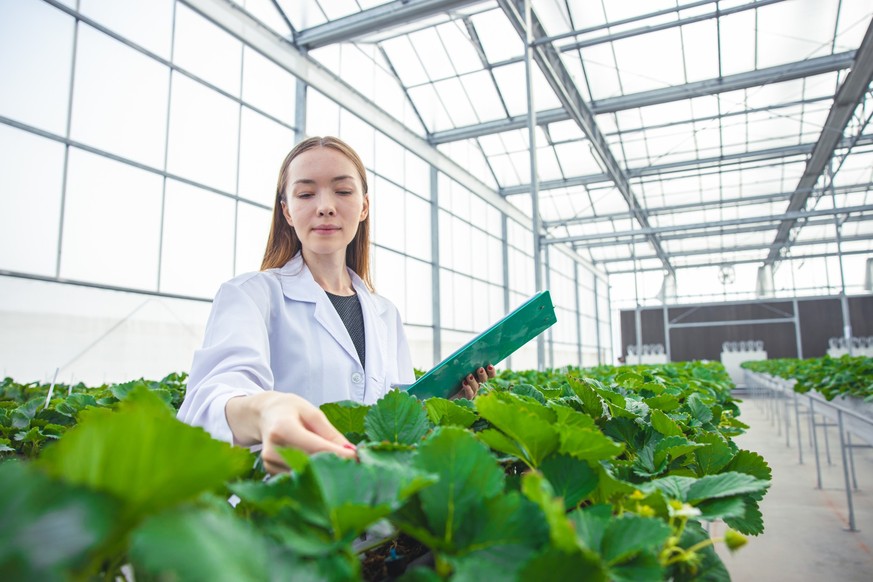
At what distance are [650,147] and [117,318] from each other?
1302 cm

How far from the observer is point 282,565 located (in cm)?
28

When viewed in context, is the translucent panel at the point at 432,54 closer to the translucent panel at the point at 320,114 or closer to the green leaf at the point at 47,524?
the translucent panel at the point at 320,114

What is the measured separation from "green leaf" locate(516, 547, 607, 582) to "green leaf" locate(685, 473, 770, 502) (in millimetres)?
269

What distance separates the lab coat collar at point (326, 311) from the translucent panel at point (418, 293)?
→ 982 centimetres

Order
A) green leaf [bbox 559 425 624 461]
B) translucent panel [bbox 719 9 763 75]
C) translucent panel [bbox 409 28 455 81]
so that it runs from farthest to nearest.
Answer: translucent panel [bbox 409 28 455 81], translucent panel [bbox 719 9 763 75], green leaf [bbox 559 425 624 461]

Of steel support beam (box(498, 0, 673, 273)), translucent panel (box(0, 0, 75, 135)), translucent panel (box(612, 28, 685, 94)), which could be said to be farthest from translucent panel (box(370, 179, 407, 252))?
translucent panel (box(0, 0, 75, 135))

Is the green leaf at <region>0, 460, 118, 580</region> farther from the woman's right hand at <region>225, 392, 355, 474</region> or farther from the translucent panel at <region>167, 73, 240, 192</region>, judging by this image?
the translucent panel at <region>167, 73, 240, 192</region>

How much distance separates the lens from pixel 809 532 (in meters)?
4.58

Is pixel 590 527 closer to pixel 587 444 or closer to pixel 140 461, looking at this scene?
pixel 587 444

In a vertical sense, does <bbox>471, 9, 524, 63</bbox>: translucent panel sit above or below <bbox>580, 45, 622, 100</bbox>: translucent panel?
above

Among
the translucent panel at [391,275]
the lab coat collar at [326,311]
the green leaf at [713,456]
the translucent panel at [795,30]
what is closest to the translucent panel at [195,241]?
the translucent panel at [391,275]

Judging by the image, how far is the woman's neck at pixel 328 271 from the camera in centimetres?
152

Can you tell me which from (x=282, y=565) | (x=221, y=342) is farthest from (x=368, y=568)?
(x=221, y=342)

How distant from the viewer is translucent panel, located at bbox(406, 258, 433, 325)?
11.9 meters
